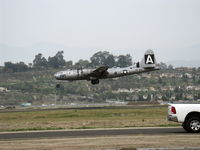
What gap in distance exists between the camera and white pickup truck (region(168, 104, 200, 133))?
25.6m

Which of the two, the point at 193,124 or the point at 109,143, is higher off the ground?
the point at 193,124

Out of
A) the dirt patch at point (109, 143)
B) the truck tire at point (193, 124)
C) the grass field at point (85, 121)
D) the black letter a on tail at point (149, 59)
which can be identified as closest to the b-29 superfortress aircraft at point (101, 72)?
the black letter a on tail at point (149, 59)

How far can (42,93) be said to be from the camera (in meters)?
197

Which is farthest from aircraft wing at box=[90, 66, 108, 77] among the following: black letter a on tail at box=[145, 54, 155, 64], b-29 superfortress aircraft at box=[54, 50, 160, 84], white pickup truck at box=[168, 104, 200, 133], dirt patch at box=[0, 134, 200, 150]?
dirt patch at box=[0, 134, 200, 150]

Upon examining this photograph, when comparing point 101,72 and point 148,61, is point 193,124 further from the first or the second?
point 148,61

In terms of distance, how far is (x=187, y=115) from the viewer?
2591 centimetres

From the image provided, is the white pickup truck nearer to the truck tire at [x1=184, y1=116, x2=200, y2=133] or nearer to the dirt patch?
the truck tire at [x1=184, y1=116, x2=200, y2=133]

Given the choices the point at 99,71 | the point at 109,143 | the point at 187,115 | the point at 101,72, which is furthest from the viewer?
the point at 101,72

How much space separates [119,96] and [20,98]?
36065 millimetres

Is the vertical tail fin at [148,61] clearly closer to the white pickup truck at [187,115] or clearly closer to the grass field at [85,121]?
the grass field at [85,121]

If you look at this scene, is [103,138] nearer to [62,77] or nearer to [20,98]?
[62,77]

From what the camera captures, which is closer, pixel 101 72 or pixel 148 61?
pixel 101 72

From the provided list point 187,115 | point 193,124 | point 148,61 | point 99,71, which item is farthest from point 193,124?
point 148,61

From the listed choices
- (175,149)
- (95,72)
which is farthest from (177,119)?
(95,72)
